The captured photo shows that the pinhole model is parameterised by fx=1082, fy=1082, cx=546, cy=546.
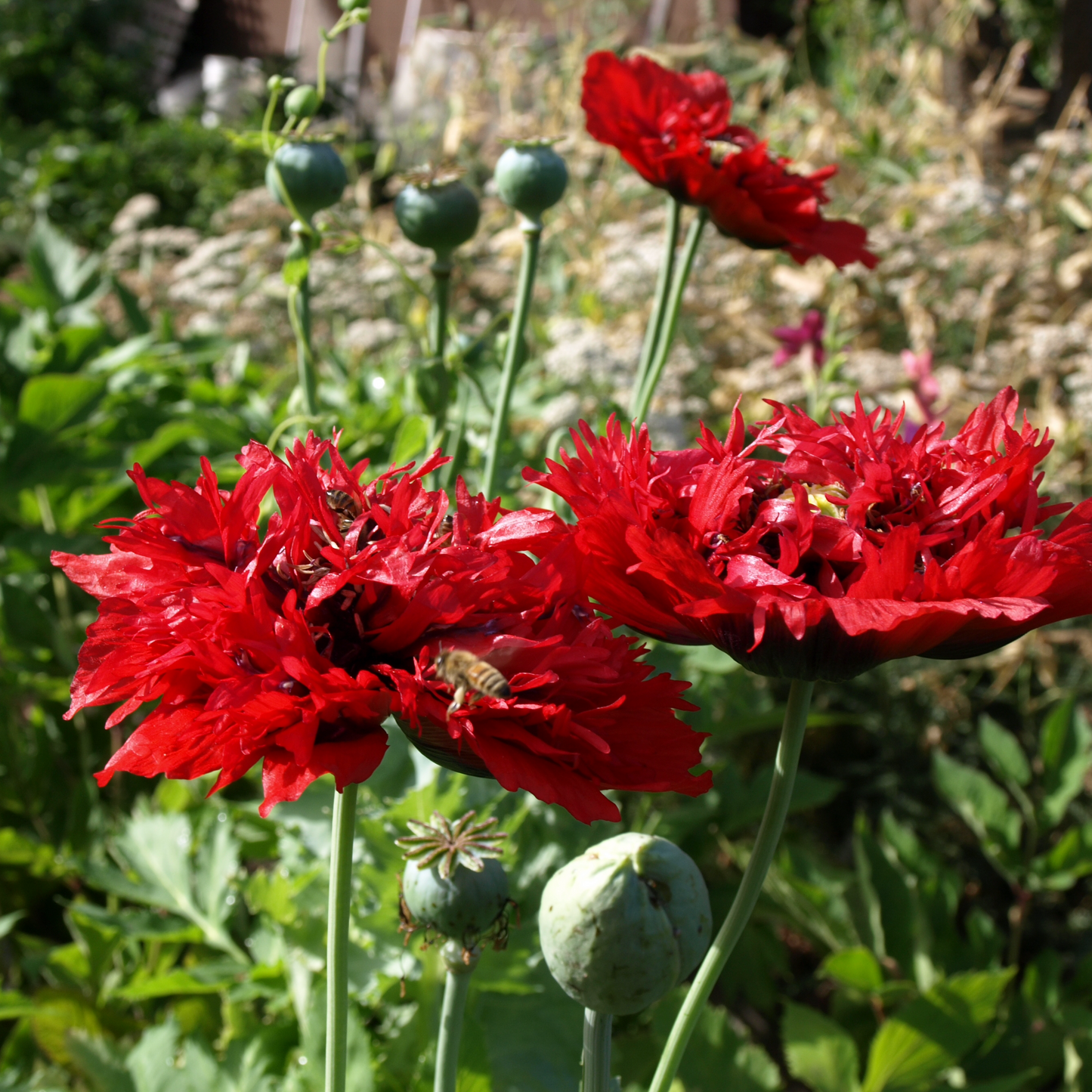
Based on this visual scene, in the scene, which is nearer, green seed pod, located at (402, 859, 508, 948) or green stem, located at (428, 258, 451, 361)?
green seed pod, located at (402, 859, 508, 948)

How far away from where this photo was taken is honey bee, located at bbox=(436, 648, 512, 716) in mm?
487

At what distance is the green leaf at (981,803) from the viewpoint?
174 centimetres

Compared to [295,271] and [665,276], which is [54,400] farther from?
[665,276]

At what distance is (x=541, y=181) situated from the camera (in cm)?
104

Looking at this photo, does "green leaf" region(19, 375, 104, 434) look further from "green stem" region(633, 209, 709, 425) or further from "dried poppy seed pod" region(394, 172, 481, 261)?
"green stem" region(633, 209, 709, 425)

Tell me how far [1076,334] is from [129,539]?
93.6 inches

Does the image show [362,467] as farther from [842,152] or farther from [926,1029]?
[842,152]

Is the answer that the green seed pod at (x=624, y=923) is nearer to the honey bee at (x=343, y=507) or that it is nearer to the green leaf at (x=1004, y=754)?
the honey bee at (x=343, y=507)

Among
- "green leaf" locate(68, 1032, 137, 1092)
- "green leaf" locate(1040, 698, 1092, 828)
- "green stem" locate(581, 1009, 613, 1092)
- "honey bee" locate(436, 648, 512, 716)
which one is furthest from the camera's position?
"green leaf" locate(1040, 698, 1092, 828)

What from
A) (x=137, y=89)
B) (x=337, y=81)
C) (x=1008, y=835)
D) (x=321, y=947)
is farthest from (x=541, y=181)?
(x=137, y=89)

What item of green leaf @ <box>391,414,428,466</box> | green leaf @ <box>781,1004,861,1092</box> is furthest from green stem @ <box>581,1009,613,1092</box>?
green leaf @ <box>781,1004,861,1092</box>

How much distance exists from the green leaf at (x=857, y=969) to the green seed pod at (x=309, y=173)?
3.77 ft

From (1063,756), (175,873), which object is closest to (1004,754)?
(1063,756)

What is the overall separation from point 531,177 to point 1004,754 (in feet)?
4.13
